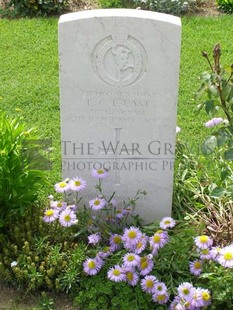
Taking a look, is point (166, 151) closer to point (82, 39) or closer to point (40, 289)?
point (82, 39)

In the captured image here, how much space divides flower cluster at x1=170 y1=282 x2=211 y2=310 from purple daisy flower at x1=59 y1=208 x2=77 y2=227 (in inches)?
30.2

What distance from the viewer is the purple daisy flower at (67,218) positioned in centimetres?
375

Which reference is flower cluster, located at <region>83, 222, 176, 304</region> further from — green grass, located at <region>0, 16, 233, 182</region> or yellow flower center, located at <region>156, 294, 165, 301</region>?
green grass, located at <region>0, 16, 233, 182</region>

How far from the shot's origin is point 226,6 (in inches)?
332

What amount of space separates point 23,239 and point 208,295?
119cm

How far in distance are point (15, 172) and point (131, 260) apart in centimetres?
90

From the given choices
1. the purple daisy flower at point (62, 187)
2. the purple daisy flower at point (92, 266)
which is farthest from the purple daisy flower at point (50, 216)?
the purple daisy flower at point (92, 266)

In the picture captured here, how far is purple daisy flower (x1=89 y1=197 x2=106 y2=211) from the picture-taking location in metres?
3.86

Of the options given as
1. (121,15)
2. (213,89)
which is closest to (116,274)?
(213,89)

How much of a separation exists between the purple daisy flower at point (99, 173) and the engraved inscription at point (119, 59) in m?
0.56

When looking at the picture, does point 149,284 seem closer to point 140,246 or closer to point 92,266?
point 140,246

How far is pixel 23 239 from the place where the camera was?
383cm

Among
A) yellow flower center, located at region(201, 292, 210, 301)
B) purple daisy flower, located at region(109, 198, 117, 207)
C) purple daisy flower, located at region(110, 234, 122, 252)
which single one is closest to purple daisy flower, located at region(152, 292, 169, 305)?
yellow flower center, located at region(201, 292, 210, 301)

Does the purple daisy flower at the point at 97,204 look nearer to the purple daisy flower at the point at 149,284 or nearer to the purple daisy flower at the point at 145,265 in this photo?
the purple daisy flower at the point at 145,265
